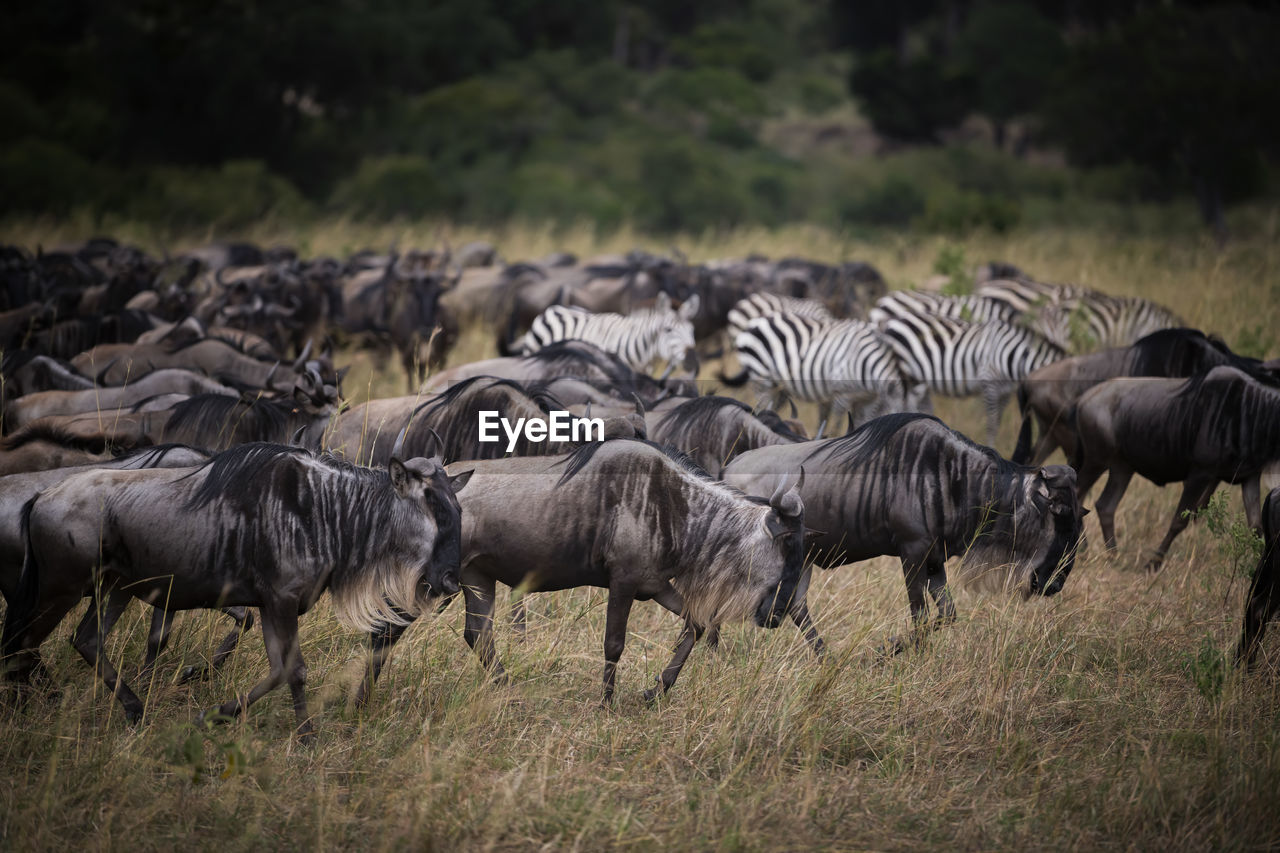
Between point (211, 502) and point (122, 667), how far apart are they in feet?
3.44

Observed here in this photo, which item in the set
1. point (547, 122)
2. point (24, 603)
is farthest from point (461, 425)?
point (547, 122)

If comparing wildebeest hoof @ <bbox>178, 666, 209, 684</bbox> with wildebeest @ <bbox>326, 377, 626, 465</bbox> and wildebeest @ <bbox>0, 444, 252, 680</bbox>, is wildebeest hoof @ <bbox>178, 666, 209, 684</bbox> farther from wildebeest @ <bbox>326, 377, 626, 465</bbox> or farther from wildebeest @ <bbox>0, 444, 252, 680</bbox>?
wildebeest @ <bbox>326, 377, 626, 465</bbox>

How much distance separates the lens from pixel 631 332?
10.8 meters

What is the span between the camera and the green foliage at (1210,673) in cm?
445

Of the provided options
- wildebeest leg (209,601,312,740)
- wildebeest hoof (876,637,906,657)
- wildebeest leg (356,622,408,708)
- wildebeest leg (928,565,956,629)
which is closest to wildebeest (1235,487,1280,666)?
wildebeest leg (928,565,956,629)

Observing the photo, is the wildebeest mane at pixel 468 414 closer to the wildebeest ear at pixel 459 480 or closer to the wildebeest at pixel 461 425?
the wildebeest at pixel 461 425

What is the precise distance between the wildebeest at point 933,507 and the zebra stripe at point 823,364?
420 centimetres

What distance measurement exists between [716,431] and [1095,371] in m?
3.21

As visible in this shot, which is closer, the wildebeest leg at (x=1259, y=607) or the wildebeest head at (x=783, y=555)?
the wildebeest head at (x=783, y=555)

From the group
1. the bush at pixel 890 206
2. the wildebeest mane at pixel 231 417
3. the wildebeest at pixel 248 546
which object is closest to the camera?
the wildebeest at pixel 248 546

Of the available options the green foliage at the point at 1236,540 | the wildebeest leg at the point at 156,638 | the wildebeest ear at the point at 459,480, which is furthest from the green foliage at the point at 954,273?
the wildebeest leg at the point at 156,638

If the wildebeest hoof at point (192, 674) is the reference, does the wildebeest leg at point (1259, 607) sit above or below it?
above

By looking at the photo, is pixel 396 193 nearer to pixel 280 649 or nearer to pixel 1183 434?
pixel 1183 434

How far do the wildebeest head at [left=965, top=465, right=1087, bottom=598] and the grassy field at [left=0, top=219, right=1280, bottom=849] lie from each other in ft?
0.60
